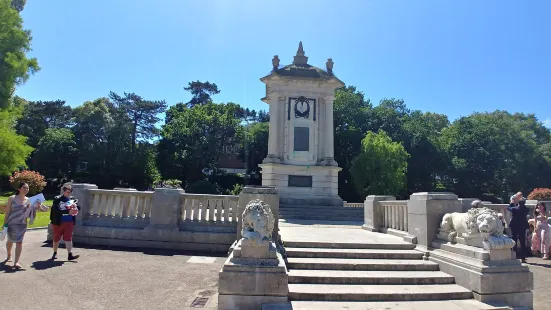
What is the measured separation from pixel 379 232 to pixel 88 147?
43.7m

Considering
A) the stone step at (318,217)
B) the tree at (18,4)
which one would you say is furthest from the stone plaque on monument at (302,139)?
the tree at (18,4)

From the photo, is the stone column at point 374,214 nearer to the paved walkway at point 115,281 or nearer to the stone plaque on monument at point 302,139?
the paved walkway at point 115,281

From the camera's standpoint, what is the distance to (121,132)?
46219 mm

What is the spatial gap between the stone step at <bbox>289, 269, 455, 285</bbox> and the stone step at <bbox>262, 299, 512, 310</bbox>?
0.62 m

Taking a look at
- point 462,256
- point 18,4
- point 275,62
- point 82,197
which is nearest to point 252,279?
point 462,256

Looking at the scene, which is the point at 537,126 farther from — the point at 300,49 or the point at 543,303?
the point at 543,303

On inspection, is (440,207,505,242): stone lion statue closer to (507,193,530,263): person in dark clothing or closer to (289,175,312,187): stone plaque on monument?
(507,193,530,263): person in dark clothing

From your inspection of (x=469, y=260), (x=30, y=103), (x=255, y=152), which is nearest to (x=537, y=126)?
(x=255, y=152)

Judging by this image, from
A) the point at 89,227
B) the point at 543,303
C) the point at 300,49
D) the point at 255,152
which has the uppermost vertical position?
the point at 300,49

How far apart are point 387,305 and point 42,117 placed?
61515 millimetres

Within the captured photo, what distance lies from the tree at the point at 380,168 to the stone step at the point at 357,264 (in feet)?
84.7

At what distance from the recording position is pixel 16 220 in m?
7.33

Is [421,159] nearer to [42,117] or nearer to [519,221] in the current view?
[519,221]

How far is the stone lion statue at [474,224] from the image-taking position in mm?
6074
